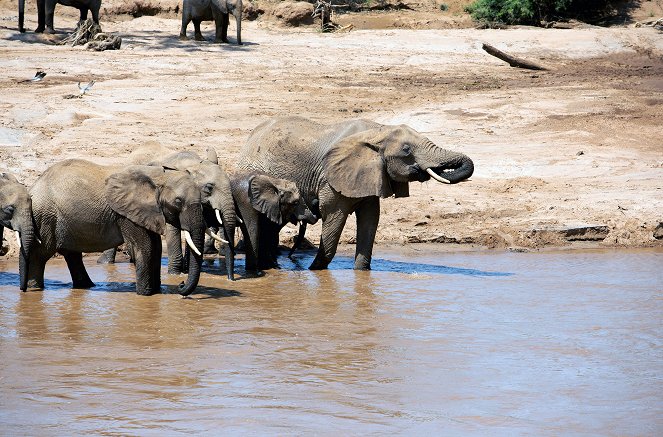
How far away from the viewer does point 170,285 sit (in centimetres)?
1038

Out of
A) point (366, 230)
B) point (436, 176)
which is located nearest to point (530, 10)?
point (366, 230)

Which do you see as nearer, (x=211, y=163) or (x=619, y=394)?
(x=619, y=394)

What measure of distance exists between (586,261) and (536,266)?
0.66 meters

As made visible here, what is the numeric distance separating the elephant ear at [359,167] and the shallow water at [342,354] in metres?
0.83

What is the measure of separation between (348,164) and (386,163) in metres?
0.36

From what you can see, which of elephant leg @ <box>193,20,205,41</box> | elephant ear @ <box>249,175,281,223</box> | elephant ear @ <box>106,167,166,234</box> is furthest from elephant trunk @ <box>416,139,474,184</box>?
elephant leg @ <box>193,20,205,41</box>

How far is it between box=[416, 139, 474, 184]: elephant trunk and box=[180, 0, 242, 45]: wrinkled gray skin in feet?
38.0

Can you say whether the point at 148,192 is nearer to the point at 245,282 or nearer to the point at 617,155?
the point at 245,282

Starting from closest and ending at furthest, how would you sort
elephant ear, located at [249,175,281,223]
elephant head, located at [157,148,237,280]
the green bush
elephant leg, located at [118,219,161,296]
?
elephant leg, located at [118,219,161,296], elephant head, located at [157,148,237,280], elephant ear, located at [249,175,281,223], the green bush

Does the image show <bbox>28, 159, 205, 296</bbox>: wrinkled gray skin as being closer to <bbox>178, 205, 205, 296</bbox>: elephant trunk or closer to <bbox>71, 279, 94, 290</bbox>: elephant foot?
<bbox>178, 205, 205, 296</bbox>: elephant trunk

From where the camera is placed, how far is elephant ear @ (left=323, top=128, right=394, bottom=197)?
36.2 ft

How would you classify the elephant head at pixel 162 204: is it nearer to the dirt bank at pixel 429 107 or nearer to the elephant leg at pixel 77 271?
the elephant leg at pixel 77 271

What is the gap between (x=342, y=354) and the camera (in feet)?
26.0

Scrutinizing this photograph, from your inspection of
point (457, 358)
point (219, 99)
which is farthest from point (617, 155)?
point (457, 358)
